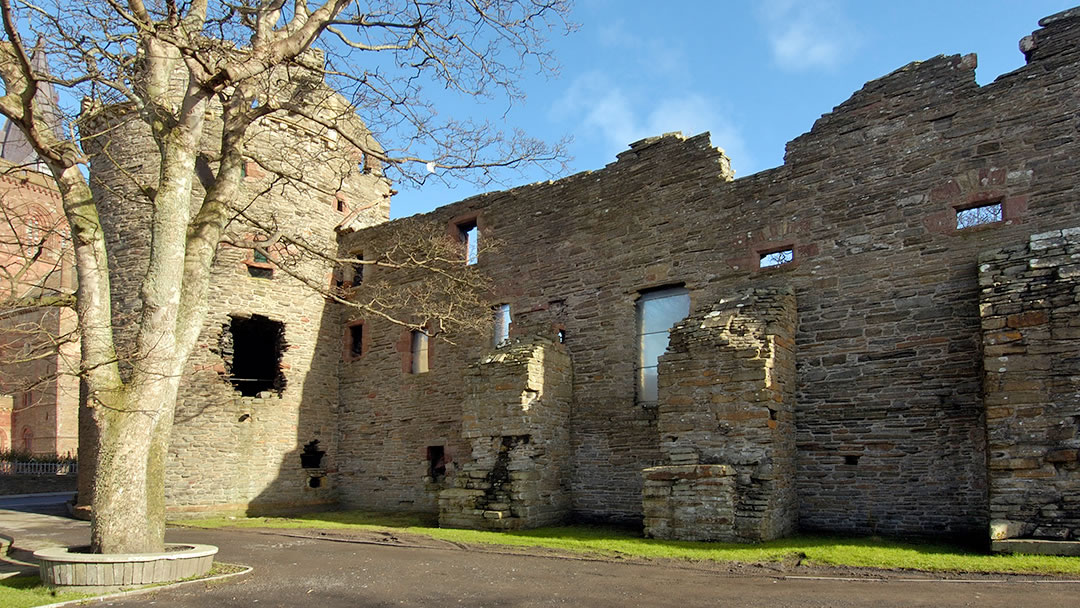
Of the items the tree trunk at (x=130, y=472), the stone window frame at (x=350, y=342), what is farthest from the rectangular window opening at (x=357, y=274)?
the tree trunk at (x=130, y=472)

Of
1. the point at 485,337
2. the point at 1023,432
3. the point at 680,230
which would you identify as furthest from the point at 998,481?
the point at 485,337

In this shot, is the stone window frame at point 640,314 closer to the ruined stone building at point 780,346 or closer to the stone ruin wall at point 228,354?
the ruined stone building at point 780,346

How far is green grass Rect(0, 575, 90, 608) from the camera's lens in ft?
24.3

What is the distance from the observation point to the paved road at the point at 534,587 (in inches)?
281

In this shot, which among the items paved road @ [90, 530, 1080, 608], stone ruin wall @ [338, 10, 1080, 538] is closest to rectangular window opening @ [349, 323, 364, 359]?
stone ruin wall @ [338, 10, 1080, 538]

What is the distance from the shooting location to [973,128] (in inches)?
445

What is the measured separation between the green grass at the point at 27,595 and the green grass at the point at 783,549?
17.4 feet

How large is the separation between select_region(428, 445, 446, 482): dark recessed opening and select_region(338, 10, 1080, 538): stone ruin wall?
3.46ft

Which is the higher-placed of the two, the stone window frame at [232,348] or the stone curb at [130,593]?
the stone window frame at [232,348]

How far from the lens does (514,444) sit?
525 inches

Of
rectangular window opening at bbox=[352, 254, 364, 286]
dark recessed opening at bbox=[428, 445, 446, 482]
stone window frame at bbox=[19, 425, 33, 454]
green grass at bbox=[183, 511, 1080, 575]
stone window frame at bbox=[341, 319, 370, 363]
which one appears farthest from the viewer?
stone window frame at bbox=[19, 425, 33, 454]

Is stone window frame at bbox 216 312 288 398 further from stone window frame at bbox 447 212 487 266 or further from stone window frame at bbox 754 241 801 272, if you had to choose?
stone window frame at bbox 754 241 801 272

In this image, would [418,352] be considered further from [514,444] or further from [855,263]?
[855,263]

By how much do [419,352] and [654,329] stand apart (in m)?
6.03
